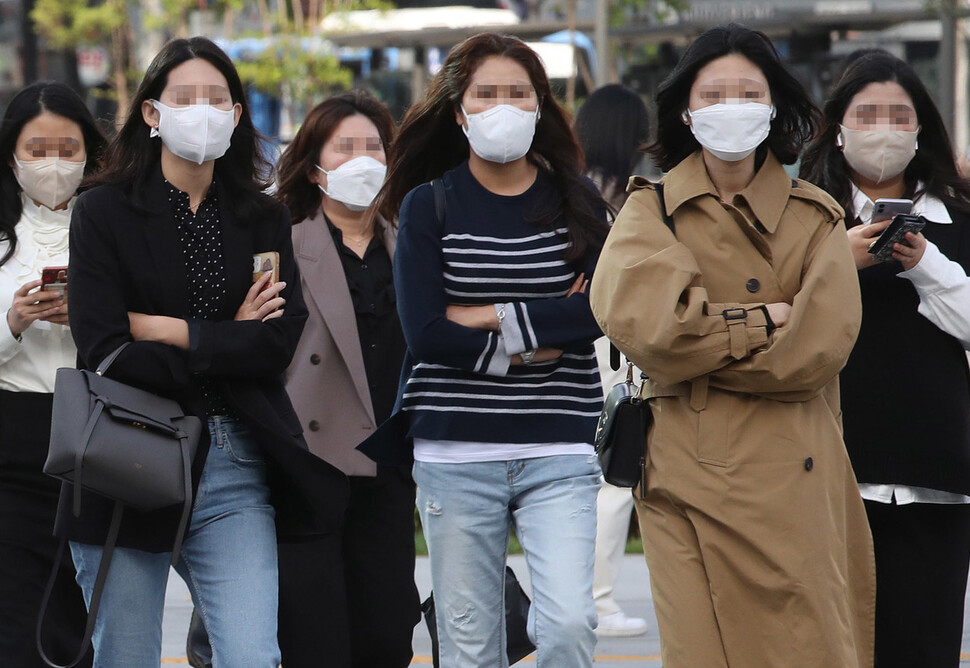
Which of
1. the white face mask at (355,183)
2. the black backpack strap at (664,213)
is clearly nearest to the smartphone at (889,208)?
the black backpack strap at (664,213)

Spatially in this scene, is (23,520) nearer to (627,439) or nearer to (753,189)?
(627,439)

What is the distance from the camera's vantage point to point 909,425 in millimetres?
3938

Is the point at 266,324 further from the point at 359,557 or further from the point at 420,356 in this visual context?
the point at 359,557

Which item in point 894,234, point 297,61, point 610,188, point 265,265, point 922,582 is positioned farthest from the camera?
point 297,61

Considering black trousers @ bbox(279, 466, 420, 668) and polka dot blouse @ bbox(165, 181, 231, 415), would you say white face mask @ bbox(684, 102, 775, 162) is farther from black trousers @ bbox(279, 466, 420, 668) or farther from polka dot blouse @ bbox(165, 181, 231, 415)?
black trousers @ bbox(279, 466, 420, 668)

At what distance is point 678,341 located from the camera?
130 inches

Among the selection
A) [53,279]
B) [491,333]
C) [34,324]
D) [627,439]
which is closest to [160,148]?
[53,279]

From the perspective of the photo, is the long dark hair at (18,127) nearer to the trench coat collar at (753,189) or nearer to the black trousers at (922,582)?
the trench coat collar at (753,189)

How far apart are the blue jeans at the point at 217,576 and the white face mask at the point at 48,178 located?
3.82 ft

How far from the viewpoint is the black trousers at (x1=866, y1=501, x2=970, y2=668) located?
3.94m

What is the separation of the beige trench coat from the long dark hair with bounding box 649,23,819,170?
266 mm

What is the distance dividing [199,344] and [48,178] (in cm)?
114

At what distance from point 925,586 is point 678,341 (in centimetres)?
120

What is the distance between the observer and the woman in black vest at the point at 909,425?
391 centimetres
